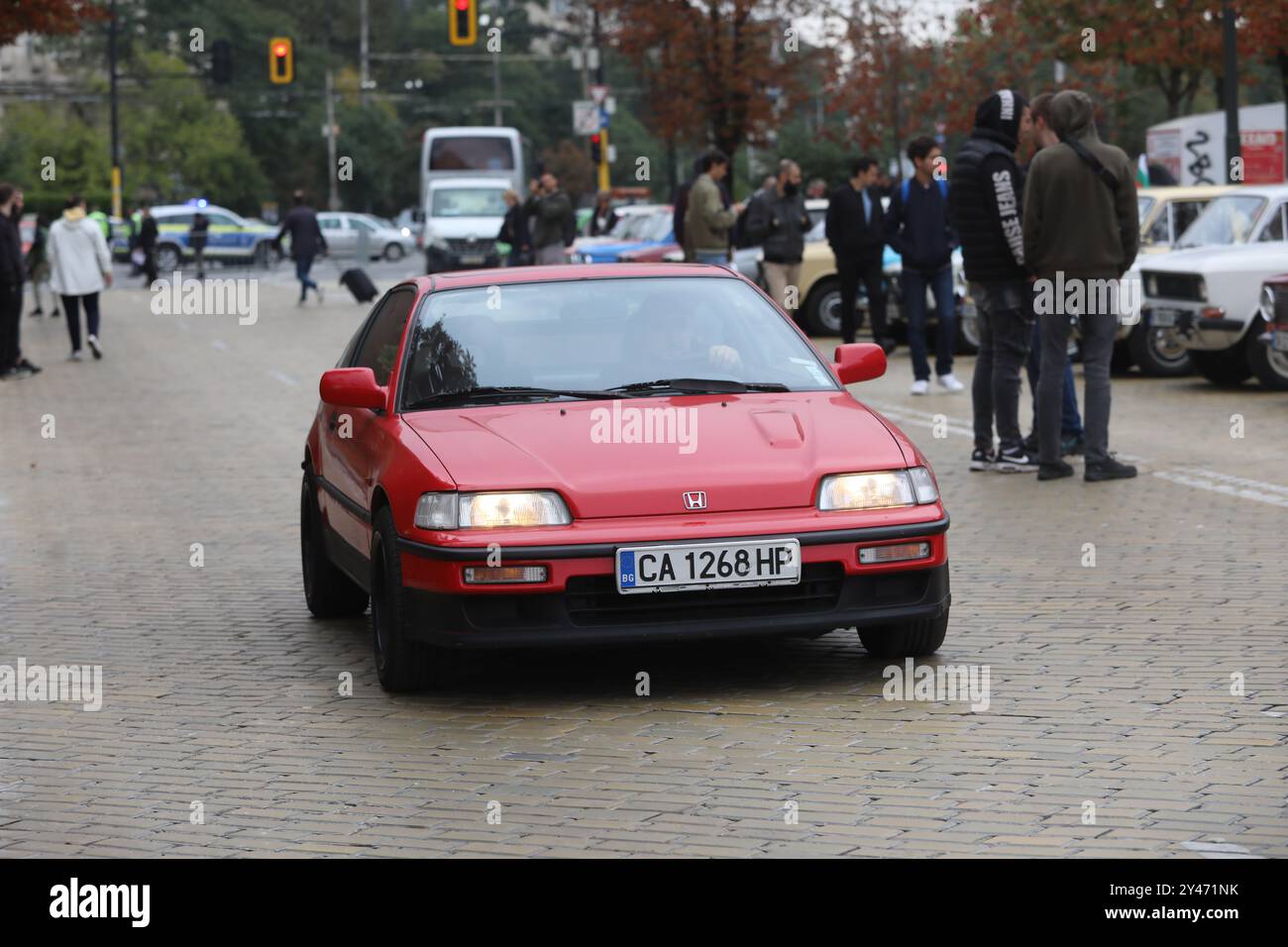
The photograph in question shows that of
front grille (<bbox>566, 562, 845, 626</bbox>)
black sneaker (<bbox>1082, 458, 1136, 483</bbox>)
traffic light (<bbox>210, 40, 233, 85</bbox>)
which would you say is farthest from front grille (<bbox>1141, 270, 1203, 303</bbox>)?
traffic light (<bbox>210, 40, 233, 85</bbox>)

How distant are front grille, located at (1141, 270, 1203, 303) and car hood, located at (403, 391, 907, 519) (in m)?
10.6

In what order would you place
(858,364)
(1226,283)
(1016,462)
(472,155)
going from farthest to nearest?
(472,155) < (1226,283) < (1016,462) < (858,364)

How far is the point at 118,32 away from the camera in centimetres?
10138

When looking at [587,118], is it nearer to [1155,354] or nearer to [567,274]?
[1155,354]

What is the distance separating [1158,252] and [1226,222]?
40.3 inches

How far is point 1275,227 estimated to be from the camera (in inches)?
694

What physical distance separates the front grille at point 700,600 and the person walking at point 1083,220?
5156 mm

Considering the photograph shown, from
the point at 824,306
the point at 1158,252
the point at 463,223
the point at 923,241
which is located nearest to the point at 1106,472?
the point at 923,241

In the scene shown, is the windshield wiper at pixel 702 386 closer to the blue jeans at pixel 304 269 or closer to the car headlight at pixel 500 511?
the car headlight at pixel 500 511

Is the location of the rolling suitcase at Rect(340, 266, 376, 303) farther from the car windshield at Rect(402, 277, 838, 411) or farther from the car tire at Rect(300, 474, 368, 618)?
the car windshield at Rect(402, 277, 838, 411)

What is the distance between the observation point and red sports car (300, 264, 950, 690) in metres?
6.41

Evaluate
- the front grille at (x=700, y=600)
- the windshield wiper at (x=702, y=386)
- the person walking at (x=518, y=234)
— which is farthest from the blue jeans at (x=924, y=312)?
the person walking at (x=518, y=234)
